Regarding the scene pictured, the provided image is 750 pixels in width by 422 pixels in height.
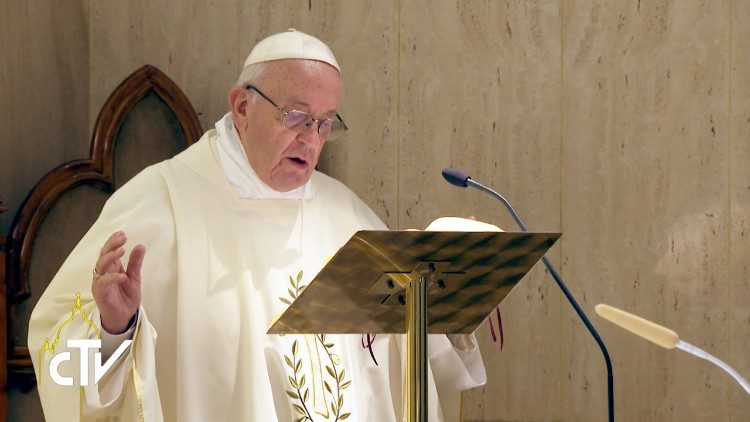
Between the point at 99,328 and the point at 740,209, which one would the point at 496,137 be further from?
the point at 99,328

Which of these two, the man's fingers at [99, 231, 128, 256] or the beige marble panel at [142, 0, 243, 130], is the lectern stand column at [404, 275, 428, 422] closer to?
the man's fingers at [99, 231, 128, 256]

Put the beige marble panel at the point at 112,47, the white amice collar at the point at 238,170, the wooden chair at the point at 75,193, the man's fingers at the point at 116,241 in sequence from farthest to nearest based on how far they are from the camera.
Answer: the beige marble panel at the point at 112,47 < the wooden chair at the point at 75,193 < the white amice collar at the point at 238,170 < the man's fingers at the point at 116,241

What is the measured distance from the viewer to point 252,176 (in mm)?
3814

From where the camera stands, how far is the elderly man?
133 inches

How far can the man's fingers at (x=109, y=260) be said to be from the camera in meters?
2.91

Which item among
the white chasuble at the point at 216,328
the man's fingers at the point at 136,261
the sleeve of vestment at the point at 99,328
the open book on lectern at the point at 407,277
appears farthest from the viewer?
the white chasuble at the point at 216,328

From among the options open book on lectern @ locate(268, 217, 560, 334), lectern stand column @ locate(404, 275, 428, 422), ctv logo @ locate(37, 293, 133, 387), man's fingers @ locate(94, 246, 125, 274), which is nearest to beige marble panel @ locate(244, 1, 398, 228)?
ctv logo @ locate(37, 293, 133, 387)

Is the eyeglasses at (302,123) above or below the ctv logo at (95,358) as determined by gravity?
above

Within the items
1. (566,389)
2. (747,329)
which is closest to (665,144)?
(747,329)

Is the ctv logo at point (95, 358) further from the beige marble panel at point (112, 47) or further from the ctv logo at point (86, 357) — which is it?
the beige marble panel at point (112, 47)

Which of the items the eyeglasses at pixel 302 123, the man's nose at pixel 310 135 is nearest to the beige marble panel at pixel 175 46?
the eyeglasses at pixel 302 123

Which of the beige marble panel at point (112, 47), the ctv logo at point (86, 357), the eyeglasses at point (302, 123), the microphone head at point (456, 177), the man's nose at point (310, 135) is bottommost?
the ctv logo at point (86, 357)

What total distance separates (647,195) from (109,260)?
2.42 m

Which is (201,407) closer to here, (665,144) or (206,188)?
(206,188)
